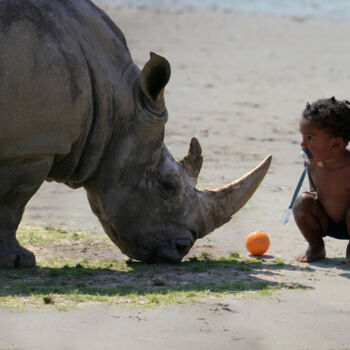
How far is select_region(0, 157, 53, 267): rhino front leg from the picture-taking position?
5.82 metres

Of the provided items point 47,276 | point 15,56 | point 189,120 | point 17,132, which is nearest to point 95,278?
point 47,276

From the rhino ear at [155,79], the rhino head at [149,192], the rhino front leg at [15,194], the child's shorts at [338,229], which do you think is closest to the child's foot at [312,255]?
the child's shorts at [338,229]

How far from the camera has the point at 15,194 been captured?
19.5 ft

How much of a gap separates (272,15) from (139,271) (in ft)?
71.7

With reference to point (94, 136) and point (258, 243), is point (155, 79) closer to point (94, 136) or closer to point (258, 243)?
point (94, 136)

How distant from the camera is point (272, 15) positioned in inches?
1073

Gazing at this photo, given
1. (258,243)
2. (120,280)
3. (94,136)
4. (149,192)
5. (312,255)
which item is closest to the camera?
(120,280)

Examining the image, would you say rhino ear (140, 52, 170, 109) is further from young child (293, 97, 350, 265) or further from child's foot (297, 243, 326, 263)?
child's foot (297, 243, 326, 263)

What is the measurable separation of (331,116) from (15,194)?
1.97 meters

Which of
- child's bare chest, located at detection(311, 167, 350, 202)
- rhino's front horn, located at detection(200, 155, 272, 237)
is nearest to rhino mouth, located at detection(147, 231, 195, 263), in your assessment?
rhino's front horn, located at detection(200, 155, 272, 237)

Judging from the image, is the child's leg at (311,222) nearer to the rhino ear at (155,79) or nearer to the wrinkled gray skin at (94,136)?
the wrinkled gray skin at (94,136)

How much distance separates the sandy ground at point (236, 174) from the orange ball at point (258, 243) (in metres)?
0.10

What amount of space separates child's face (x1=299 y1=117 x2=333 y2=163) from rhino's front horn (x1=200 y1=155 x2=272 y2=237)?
0.41 m

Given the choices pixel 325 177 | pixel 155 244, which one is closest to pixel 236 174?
pixel 325 177
